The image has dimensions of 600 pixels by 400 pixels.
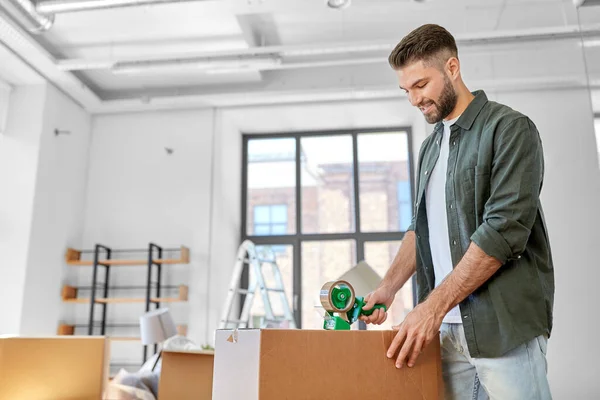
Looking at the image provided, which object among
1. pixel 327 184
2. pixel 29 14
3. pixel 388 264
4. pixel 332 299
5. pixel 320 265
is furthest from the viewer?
pixel 327 184

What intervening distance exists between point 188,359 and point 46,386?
0.53m

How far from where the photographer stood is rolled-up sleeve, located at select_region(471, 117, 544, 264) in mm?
1186

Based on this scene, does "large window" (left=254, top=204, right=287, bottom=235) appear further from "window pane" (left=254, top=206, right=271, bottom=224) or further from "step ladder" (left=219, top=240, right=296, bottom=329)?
"step ladder" (left=219, top=240, right=296, bottom=329)

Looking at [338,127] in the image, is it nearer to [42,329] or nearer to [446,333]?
[42,329]

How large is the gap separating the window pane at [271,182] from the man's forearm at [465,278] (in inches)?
223

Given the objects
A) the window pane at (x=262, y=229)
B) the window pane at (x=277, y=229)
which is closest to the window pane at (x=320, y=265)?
the window pane at (x=277, y=229)

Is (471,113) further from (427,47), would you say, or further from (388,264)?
(388,264)

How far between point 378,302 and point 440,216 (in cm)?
28

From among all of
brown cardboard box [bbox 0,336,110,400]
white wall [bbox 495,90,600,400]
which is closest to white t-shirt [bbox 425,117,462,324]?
brown cardboard box [bbox 0,336,110,400]

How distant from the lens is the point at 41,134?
19.6 feet

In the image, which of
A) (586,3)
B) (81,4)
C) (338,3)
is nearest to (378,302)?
(586,3)

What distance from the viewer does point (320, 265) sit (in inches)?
265

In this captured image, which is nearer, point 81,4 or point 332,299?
point 332,299

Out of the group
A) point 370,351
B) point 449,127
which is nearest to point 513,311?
point 370,351
